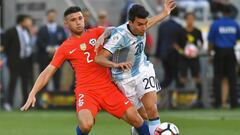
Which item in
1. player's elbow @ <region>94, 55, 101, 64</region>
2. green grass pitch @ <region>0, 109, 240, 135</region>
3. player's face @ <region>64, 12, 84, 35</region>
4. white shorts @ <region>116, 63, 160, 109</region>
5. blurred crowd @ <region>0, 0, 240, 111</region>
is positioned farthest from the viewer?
blurred crowd @ <region>0, 0, 240, 111</region>

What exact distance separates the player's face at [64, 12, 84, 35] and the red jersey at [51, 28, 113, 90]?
126 mm

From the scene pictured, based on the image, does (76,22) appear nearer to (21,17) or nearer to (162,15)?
(162,15)

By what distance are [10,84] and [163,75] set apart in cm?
399

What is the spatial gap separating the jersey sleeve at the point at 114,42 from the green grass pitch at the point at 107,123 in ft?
10.2

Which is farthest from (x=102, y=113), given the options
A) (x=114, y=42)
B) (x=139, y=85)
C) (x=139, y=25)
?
(x=139, y=25)

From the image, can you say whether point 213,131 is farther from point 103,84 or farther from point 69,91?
point 69,91

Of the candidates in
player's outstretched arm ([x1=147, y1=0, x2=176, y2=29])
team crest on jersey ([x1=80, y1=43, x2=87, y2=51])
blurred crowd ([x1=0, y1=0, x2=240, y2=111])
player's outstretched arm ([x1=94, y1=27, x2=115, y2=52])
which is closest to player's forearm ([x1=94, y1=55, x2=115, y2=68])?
player's outstretched arm ([x1=94, y1=27, x2=115, y2=52])

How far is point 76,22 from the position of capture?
1285 cm

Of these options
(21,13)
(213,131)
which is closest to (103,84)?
(213,131)

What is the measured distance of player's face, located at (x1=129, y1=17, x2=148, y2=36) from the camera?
41.7 ft

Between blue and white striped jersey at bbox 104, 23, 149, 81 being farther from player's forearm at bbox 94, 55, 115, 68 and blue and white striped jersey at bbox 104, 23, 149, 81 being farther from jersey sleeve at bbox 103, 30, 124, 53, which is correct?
player's forearm at bbox 94, 55, 115, 68

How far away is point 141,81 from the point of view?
1338 centimetres

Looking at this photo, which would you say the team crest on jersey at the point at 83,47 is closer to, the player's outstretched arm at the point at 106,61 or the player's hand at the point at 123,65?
the player's outstretched arm at the point at 106,61

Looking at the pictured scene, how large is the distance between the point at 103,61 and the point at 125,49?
1.70 feet
